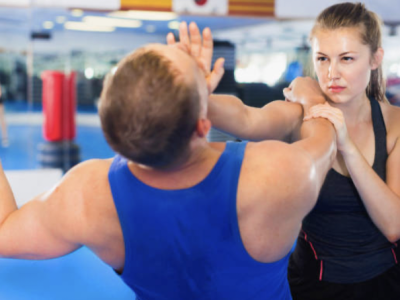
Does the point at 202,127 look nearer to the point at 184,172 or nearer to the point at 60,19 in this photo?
the point at 184,172

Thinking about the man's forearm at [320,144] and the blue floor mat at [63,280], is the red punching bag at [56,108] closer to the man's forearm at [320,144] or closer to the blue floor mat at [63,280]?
the blue floor mat at [63,280]

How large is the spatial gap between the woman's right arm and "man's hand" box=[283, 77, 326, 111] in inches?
1.2

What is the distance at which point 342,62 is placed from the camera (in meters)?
1.22

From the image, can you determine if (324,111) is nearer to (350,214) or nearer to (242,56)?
(350,214)

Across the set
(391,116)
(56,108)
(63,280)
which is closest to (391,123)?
(391,116)

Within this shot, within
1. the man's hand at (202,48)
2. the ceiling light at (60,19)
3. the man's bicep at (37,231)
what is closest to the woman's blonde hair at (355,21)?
the man's hand at (202,48)

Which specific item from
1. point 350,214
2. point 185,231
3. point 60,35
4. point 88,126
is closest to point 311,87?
point 350,214

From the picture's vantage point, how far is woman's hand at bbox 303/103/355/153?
1.04 meters

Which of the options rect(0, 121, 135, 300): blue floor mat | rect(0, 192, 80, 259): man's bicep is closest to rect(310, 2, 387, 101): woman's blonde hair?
rect(0, 192, 80, 259): man's bicep

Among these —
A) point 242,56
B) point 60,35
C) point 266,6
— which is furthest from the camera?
point 242,56

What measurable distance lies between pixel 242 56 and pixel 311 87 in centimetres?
1449

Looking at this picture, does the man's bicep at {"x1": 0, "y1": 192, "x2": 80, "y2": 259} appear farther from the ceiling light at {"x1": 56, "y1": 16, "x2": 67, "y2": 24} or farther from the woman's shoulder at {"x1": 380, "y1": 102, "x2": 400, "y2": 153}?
the ceiling light at {"x1": 56, "y1": 16, "x2": 67, "y2": 24}

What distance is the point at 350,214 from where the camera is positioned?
1.28 m

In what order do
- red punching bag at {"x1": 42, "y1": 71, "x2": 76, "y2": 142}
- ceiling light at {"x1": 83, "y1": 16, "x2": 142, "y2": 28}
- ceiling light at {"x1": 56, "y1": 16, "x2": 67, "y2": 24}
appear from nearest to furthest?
1. red punching bag at {"x1": 42, "y1": 71, "x2": 76, "y2": 142}
2. ceiling light at {"x1": 56, "y1": 16, "x2": 67, "y2": 24}
3. ceiling light at {"x1": 83, "y1": 16, "x2": 142, "y2": 28}
